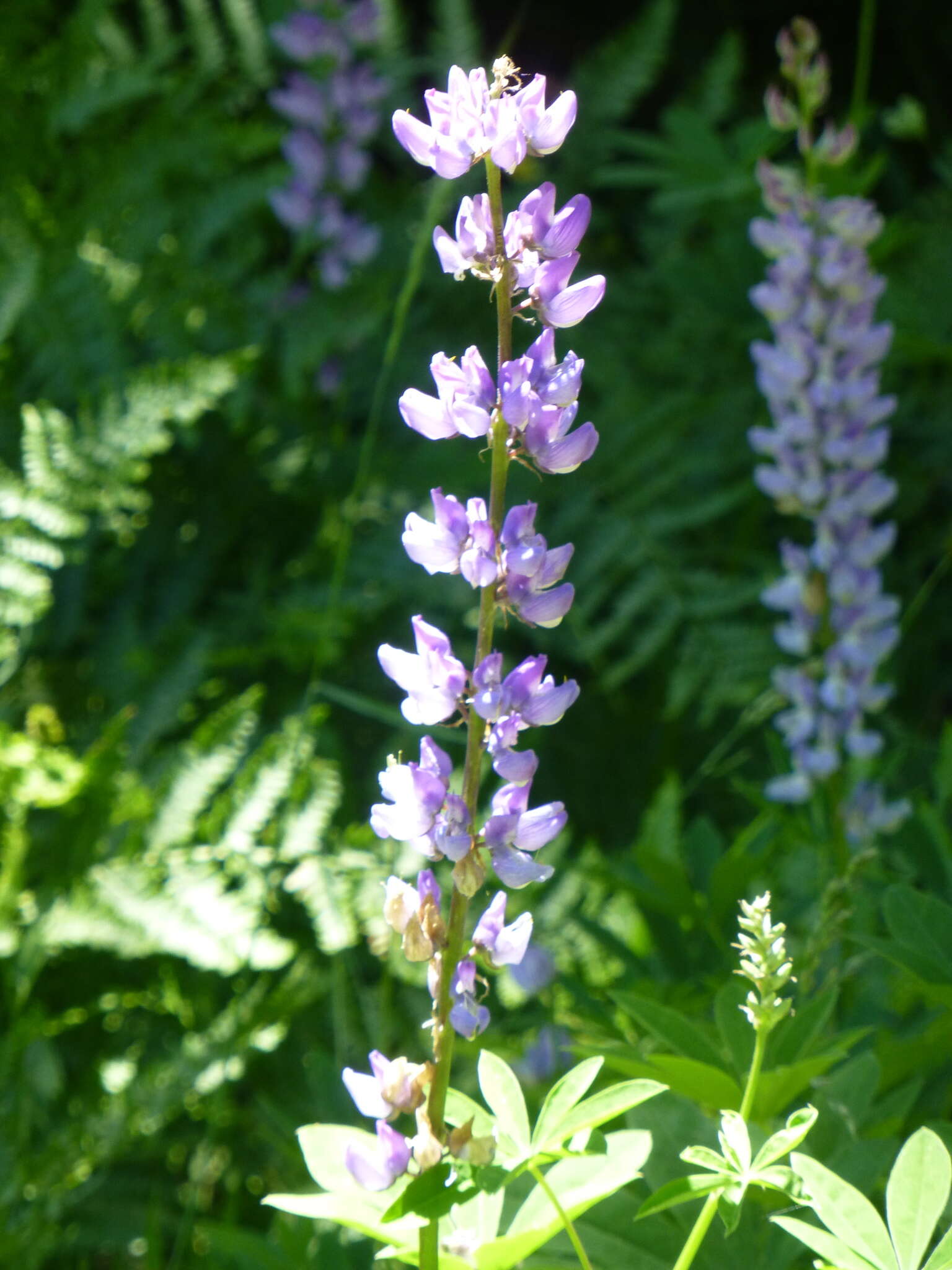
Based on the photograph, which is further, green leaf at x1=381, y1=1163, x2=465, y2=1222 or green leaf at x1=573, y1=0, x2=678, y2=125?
green leaf at x1=573, y1=0, x2=678, y2=125

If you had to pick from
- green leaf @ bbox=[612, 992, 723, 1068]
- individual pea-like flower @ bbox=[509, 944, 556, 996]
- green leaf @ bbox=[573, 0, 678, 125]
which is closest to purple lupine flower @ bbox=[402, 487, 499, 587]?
green leaf @ bbox=[612, 992, 723, 1068]

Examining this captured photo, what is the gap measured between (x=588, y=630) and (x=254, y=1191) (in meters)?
1.16

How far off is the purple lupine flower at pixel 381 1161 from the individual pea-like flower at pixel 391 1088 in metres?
0.01

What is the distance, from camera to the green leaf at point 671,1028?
97 cm

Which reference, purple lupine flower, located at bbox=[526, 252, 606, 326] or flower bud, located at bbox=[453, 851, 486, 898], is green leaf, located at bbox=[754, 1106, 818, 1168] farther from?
purple lupine flower, located at bbox=[526, 252, 606, 326]

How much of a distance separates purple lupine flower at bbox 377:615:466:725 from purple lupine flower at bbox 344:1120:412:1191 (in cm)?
25

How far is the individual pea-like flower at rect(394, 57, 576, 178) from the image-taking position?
820 mm

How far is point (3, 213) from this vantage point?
96.5 inches

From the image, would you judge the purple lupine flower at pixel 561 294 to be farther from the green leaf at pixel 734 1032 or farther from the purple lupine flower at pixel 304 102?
the purple lupine flower at pixel 304 102

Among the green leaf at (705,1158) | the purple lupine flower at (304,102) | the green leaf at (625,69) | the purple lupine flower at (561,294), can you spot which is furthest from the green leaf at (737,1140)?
the green leaf at (625,69)

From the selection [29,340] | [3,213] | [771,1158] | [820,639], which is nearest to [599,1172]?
[771,1158]

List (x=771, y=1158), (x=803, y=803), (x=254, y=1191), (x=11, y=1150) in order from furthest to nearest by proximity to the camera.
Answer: (x=803, y=803), (x=254, y=1191), (x=11, y=1150), (x=771, y=1158)

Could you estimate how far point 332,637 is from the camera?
1949mm

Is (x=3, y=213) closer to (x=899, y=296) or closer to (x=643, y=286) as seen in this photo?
(x=643, y=286)
